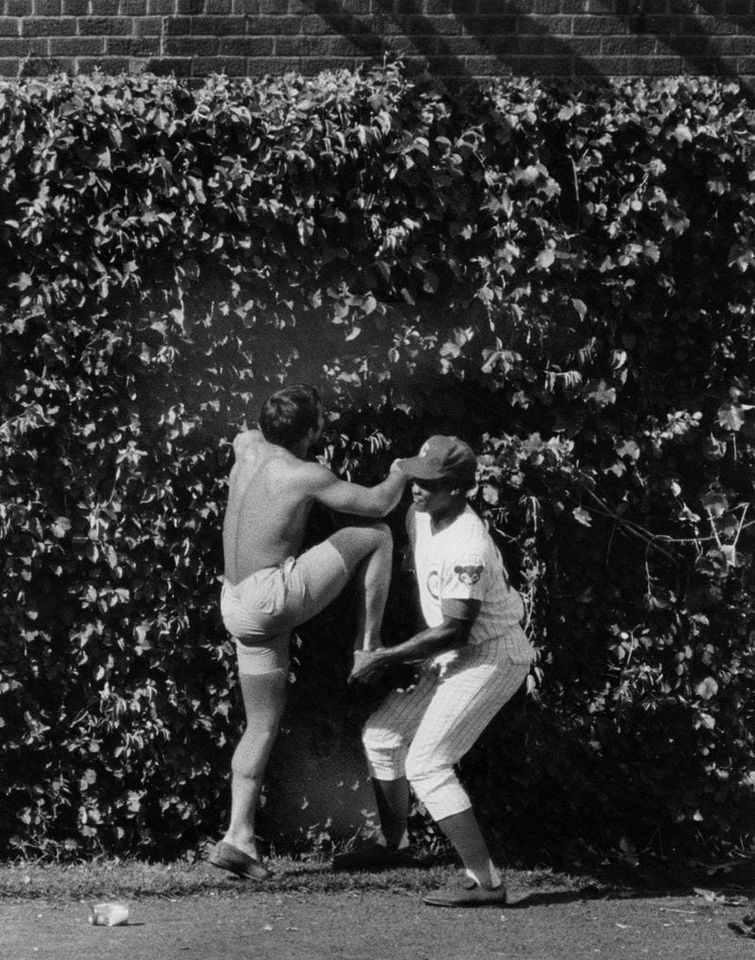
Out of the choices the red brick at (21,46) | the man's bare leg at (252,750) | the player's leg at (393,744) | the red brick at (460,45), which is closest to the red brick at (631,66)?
the red brick at (460,45)

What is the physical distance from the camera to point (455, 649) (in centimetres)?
521

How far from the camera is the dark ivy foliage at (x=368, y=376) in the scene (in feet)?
17.8

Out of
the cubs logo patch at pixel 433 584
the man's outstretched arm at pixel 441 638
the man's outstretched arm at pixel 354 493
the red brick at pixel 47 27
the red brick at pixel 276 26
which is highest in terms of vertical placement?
the red brick at pixel 276 26

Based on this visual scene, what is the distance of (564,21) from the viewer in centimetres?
619

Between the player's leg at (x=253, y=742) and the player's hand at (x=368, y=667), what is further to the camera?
the player's leg at (x=253, y=742)

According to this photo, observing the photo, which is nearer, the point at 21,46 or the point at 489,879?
the point at 489,879

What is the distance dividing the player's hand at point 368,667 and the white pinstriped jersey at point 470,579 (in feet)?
0.79

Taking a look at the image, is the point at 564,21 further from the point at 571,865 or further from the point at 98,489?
the point at 571,865

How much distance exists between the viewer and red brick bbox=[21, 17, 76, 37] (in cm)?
607

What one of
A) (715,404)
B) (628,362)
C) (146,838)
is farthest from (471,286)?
(146,838)

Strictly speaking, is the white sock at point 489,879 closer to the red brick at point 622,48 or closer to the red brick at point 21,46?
the red brick at point 622,48

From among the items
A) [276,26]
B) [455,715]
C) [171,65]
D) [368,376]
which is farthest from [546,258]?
[171,65]

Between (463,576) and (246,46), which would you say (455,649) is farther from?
(246,46)

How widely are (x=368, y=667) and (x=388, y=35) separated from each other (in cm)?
277
